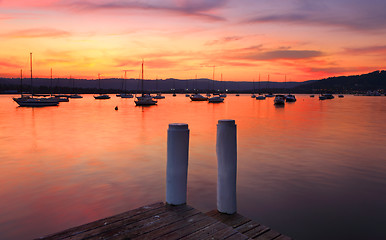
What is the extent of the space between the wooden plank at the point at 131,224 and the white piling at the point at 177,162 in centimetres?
22

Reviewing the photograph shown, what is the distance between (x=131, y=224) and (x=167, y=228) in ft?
2.01

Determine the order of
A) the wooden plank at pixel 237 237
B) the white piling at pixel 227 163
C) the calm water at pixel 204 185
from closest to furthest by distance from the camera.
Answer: the wooden plank at pixel 237 237 → the white piling at pixel 227 163 → the calm water at pixel 204 185

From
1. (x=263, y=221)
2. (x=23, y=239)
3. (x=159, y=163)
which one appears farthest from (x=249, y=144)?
(x=23, y=239)

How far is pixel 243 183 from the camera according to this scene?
12.0 metres

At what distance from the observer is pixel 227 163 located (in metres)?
5.29

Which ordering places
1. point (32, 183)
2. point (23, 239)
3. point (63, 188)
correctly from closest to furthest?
1. point (23, 239)
2. point (63, 188)
3. point (32, 183)

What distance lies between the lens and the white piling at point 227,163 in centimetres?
525

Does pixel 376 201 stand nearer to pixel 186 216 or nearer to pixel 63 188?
pixel 186 216

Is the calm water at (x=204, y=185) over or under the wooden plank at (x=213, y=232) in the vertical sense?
under

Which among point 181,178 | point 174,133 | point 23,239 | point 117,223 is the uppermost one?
point 174,133

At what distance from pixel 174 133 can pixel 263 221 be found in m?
4.94

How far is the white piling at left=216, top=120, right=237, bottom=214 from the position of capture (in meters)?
5.25

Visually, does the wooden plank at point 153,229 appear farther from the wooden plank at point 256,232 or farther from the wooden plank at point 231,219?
the wooden plank at point 256,232

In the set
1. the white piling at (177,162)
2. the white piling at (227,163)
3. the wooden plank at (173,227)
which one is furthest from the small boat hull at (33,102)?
the wooden plank at (173,227)
